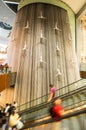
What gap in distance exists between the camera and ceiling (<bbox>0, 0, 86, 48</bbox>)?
16.2 m

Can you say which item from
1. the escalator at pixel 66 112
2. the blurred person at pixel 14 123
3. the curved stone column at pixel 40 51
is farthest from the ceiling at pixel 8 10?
the blurred person at pixel 14 123

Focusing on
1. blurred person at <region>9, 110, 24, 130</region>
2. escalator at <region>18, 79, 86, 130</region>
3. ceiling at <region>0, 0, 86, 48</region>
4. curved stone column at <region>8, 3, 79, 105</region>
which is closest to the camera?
escalator at <region>18, 79, 86, 130</region>

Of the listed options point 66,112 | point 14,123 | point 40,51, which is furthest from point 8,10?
point 66,112

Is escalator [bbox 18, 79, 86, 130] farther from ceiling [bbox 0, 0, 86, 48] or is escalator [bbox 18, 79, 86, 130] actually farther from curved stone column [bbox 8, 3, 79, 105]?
ceiling [bbox 0, 0, 86, 48]

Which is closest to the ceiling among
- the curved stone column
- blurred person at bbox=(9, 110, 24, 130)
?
the curved stone column

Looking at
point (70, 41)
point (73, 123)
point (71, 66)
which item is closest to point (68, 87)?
point (71, 66)

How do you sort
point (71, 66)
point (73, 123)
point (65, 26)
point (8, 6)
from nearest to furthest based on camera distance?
1. point (73, 123)
2. point (71, 66)
3. point (65, 26)
4. point (8, 6)

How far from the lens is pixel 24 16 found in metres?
15.1

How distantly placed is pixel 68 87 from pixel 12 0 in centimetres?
882

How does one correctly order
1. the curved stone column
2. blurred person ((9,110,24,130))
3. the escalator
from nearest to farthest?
the escalator, blurred person ((9,110,24,130)), the curved stone column

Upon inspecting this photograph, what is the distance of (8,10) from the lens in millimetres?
19562

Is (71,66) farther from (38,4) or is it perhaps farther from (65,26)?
(38,4)

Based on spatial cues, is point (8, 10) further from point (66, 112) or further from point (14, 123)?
point (66, 112)

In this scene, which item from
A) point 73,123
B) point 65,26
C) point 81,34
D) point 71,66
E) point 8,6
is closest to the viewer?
point 73,123
